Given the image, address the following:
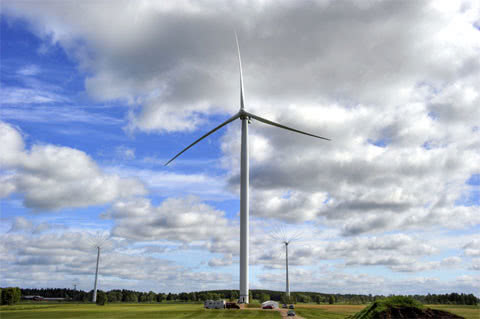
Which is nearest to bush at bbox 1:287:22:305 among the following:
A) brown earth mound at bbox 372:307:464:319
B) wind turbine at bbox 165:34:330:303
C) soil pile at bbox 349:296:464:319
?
wind turbine at bbox 165:34:330:303

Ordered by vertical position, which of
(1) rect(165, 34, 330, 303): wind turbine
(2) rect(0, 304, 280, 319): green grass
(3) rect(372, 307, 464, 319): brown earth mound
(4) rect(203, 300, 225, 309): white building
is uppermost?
(1) rect(165, 34, 330, 303): wind turbine

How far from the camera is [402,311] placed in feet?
89.1

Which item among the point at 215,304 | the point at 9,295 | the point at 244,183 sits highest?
the point at 244,183

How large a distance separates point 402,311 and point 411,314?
0.57 meters

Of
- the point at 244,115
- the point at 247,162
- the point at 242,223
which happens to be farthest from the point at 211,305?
the point at 244,115

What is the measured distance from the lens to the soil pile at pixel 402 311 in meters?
26.8

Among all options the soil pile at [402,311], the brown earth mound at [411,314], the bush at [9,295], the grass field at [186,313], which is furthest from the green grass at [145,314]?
the bush at [9,295]

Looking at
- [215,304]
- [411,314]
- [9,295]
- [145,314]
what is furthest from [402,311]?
[9,295]

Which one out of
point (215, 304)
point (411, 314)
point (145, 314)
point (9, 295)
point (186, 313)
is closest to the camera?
point (411, 314)

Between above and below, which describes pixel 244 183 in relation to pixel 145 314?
above

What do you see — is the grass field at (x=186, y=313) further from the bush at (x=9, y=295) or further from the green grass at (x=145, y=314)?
the bush at (x=9, y=295)

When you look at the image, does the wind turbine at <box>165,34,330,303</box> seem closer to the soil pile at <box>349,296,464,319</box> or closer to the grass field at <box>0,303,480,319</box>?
the grass field at <box>0,303,480,319</box>

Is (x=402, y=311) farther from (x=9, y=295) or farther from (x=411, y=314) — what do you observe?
(x=9, y=295)

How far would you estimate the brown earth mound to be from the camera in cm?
2666
